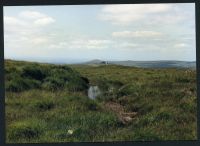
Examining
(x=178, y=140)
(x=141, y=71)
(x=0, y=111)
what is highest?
(x=141, y=71)

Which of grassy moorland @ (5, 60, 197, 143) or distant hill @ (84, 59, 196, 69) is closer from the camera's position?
grassy moorland @ (5, 60, 197, 143)

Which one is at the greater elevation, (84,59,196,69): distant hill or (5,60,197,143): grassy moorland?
(84,59,196,69): distant hill

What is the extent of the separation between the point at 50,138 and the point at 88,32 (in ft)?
3.76

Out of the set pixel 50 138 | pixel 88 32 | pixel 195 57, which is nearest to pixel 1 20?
pixel 88 32

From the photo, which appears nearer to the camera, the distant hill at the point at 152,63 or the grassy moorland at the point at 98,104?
the grassy moorland at the point at 98,104

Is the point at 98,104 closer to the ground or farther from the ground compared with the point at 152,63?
closer to the ground

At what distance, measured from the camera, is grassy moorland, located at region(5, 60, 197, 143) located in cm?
478

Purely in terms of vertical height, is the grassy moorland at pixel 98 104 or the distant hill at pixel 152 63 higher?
the distant hill at pixel 152 63

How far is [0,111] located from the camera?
15.4 ft

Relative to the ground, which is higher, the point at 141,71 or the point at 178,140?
the point at 141,71

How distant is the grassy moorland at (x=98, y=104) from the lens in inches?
188

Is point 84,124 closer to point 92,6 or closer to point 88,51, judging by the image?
point 88,51

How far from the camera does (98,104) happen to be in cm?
489

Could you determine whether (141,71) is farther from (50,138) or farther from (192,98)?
(50,138)
